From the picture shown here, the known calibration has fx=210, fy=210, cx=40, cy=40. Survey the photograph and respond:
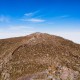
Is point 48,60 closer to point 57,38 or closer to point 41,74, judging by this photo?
point 41,74

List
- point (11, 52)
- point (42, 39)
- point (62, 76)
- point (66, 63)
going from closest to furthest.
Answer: point (62, 76) < point (66, 63) < point (11, 52) < point (42, 39)

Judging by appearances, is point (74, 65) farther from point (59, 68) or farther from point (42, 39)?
point (42, 39)

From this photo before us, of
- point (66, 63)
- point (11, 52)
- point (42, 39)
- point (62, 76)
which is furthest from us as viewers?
point (42, 39)

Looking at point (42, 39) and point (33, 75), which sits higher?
point (42, 39)

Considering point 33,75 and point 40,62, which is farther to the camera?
point 40,62

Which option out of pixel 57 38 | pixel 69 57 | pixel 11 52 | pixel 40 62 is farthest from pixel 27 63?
pixel 57 38

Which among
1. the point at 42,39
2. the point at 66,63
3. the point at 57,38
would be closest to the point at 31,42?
the point at 42,39
